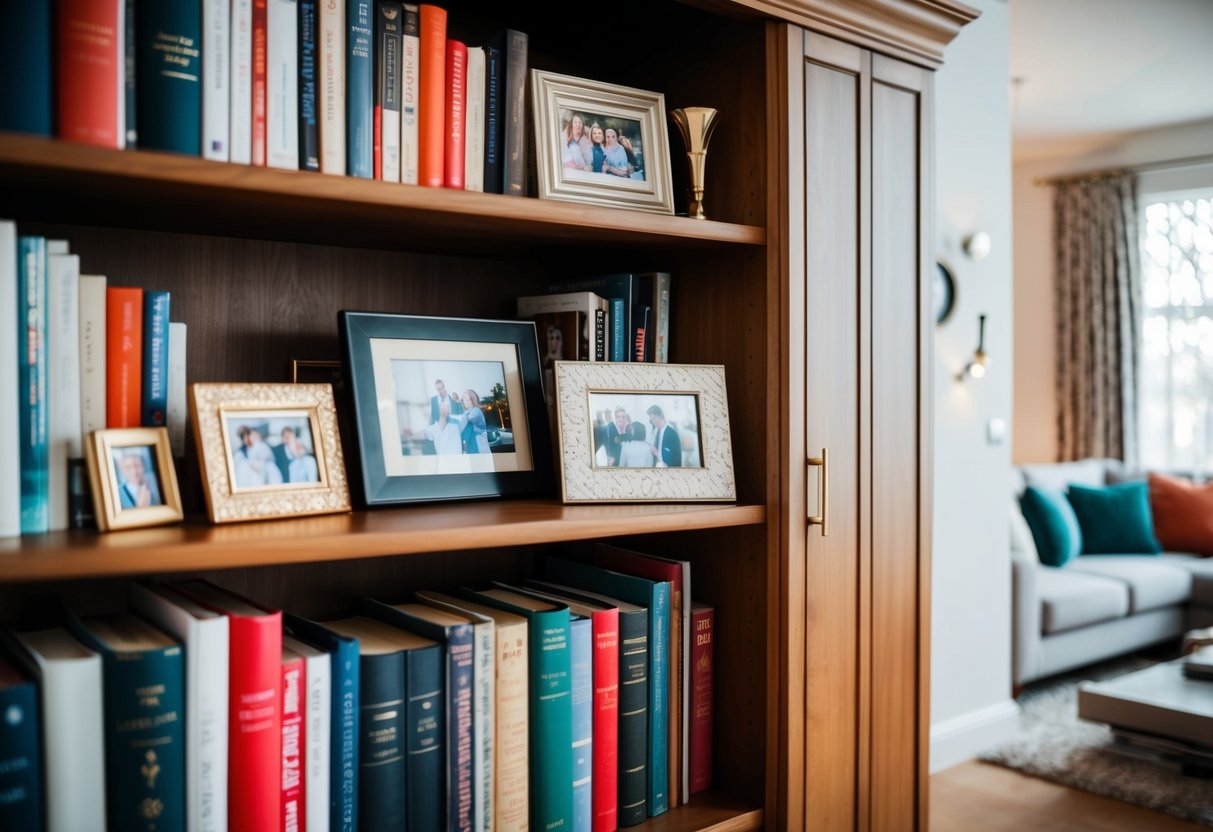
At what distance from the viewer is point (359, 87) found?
3.58ft

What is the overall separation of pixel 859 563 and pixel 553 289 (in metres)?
0.70

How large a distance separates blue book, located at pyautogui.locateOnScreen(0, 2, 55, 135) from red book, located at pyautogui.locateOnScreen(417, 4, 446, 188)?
16.5 inches

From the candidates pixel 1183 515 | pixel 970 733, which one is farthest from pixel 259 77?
pixel 1183 515

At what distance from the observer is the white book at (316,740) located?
40.2 inches

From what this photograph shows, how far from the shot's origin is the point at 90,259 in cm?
117

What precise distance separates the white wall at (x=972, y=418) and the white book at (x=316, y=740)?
252 cm

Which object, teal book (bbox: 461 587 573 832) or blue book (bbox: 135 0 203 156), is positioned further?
teal book (bbox: 461 587 573 832)

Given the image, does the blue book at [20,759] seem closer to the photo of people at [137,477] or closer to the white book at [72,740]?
the white book at [72,740]

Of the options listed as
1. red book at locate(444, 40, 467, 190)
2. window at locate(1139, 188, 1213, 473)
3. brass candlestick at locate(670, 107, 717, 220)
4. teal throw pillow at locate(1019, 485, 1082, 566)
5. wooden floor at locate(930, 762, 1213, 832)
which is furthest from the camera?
window at locate(1139, 188, 1213, 473)

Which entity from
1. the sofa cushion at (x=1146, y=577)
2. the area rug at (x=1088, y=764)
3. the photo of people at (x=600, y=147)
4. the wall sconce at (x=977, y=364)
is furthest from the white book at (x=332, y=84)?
the sofa cushion at (x=1146, y=577)

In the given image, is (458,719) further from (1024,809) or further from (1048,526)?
(1048,526)

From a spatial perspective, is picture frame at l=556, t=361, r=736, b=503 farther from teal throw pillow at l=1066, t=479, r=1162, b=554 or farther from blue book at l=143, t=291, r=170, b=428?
teal throw pillow at l=1066, t=479, r=1162, b=554

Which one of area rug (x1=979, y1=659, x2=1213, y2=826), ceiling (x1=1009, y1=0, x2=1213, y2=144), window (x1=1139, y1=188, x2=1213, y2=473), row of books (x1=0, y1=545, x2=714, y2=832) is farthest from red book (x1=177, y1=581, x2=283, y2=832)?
window (x1=1139, y1=188, x2=1213, y2=473)

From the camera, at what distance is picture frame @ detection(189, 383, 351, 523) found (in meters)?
1.01
